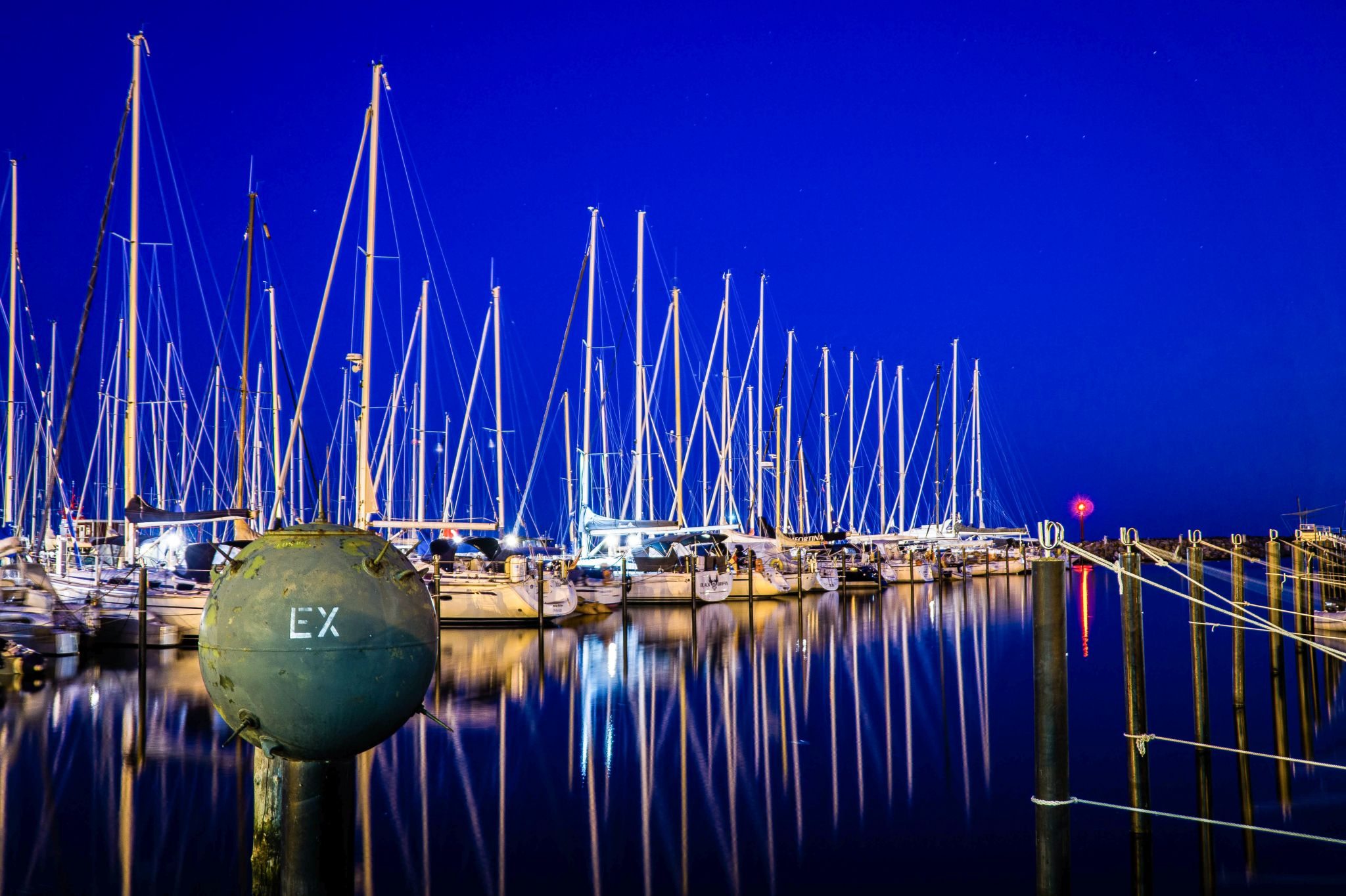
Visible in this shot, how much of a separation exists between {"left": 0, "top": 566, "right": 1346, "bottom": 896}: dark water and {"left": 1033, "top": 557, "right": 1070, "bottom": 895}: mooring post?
119 inches

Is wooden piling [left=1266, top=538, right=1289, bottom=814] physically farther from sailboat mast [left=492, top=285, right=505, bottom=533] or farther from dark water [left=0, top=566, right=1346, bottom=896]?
sailboat mast [left=492, top=285, right=505, bottom=533]

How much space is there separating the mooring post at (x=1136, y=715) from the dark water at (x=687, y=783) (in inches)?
9.6

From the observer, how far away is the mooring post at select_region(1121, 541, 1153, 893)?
442 inches

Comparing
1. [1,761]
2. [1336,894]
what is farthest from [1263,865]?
[1,761]

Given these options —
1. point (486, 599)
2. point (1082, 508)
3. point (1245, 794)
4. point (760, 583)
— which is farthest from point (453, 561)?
point (1082, 508)

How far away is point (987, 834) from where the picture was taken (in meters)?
12.4

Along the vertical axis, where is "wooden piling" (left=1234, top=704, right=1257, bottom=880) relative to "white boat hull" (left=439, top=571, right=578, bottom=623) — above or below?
below

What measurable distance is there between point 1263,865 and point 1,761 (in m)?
16.6

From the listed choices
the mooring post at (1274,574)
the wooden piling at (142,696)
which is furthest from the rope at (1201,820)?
the wooden piling at (142,696)

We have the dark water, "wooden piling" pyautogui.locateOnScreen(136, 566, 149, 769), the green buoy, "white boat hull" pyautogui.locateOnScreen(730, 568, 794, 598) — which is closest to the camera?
the green buoy

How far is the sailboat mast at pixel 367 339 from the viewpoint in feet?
Result: 88.7

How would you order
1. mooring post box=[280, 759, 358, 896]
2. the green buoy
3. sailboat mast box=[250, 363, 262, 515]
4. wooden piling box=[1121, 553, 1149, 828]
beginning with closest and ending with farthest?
the green buoy
mooring post box=[280, 759, 358, 896]
wooden piling box=[1121, 553, 1149, 828]
sailboat mast box=[250, 363, 262, 515]

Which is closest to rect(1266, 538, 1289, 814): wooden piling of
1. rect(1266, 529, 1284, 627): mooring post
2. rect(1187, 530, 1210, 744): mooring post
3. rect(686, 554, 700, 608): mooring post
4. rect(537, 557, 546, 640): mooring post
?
rect(1266, 529, 1284, 627): mooring post

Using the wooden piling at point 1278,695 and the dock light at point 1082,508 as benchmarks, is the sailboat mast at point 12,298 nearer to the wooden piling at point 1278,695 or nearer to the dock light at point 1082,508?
the wooden piling at point 1278,695
